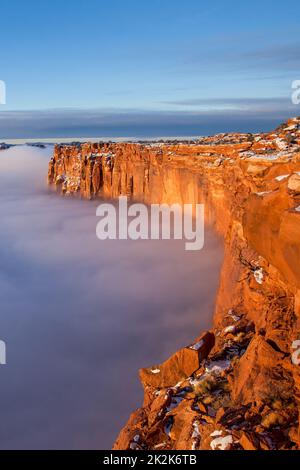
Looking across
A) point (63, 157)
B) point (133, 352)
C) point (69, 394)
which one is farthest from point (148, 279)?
point (63, 157)

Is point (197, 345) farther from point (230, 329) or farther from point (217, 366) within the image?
point (217, 366)

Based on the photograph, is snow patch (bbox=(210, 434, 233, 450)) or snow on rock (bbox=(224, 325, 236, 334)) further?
snow on rock (bbox=(224, 325, 236, 334))

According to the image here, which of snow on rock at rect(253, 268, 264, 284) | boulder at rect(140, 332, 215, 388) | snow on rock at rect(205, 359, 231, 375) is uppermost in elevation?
snow on rock at rect(253, 268, 264, 284)

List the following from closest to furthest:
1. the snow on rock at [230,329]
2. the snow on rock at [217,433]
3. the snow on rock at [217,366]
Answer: the snow on rock at [217,433], the snow on rock at [217,366], the snow on rock at [230,329]

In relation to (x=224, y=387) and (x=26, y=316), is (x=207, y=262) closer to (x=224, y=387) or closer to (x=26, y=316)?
(x=26, y=316)

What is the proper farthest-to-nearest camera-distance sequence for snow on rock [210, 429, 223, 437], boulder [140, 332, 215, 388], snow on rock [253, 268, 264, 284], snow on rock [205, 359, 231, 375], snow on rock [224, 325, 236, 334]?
snow on rock [224, 325, 236, 334]
boulder [140, 332, 215, 388]
snow on rock [253, 268, 264, 284]
snow on rock [205, 359, 231, 375]
snow on rock [210, 429, 223, 437]

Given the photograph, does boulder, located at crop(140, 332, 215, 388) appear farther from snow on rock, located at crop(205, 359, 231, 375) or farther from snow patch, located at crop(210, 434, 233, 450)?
snow patch, located at crop(210, 434, 233, 450)

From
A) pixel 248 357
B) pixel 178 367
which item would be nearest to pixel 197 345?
pixel 178 367

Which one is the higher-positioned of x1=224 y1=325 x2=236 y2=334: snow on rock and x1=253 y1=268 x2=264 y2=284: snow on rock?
x1=253 y1=268 x2=264 y2=284: snow on rock

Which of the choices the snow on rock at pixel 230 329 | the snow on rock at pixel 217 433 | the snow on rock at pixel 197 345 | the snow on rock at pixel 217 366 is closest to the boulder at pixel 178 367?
the snow on rock at pixel 197 345

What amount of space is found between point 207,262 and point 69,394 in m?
24.3

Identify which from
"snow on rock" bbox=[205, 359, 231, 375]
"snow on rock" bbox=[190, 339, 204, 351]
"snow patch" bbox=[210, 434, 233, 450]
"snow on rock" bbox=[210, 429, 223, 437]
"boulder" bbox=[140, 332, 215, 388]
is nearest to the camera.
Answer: "snow patch" bbox=[210, 434, 233, 450]

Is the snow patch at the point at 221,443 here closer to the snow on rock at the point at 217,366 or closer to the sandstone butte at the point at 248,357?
the sandstone butte at the point at 248,357

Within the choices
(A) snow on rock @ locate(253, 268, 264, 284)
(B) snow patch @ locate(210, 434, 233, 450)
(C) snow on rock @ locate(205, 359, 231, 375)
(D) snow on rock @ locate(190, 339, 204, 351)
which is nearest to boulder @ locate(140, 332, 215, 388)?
(D) snow on rock @ locate(190, 339, 204, 351)
